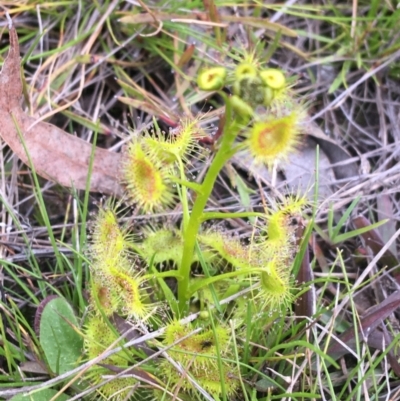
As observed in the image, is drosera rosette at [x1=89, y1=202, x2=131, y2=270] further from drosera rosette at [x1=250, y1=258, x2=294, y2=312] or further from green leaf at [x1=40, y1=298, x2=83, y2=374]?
drosera rosette at [x1=250, y1=258, x2=294, y2=312]

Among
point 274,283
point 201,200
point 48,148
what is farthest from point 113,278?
point 48,148

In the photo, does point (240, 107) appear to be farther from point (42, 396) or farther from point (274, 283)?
point (42, 396)

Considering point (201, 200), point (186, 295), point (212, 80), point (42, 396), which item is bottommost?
point (42, 396)

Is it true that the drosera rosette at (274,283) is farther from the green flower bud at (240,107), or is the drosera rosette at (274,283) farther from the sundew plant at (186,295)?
the green flower bud at (240,107)

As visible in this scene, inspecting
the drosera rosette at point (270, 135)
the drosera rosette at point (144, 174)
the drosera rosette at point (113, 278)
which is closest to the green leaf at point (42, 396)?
the drosera rosette at point (113, 278)

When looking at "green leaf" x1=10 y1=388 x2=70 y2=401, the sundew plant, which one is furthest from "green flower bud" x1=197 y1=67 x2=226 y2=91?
"green leaf" x1=10 y1=388 x2=70 y2=401
